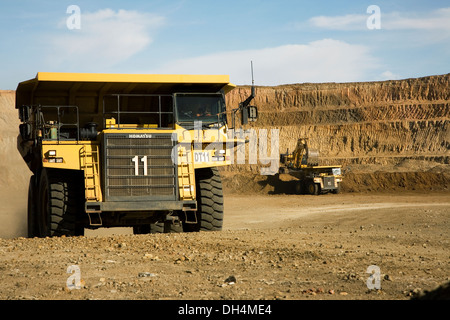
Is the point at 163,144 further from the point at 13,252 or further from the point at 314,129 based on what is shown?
the point at 314,129

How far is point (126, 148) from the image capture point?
520 inches

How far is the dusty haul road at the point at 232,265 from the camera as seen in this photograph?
7383mm

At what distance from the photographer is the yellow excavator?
1625 inches

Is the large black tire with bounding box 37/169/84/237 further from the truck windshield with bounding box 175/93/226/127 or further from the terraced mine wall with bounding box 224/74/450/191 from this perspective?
the terraced mine wall with bounding box 224/74/450/191

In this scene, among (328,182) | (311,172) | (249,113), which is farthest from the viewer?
(311,172)

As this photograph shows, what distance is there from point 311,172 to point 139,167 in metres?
30.5

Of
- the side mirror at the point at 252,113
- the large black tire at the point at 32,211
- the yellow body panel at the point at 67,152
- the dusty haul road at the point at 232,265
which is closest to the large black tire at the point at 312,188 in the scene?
the dusty haul road at the point at 232,265

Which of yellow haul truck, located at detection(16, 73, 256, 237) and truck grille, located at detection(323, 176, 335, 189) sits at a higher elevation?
yellow haul truck, located at detection(16, 73, 256, 237)

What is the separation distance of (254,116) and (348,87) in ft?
232

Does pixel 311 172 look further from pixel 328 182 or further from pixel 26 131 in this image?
pixel 26 131

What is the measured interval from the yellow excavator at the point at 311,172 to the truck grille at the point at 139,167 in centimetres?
2871

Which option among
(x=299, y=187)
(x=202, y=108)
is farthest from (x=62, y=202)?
(x=299, y=187)

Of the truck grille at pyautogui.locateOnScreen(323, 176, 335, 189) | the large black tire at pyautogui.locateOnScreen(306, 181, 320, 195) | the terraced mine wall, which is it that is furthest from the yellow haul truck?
the terraced mine wall

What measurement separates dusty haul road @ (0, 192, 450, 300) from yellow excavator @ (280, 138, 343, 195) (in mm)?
26680
